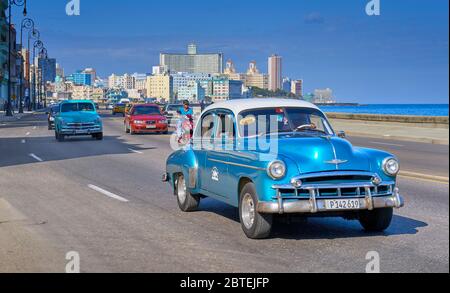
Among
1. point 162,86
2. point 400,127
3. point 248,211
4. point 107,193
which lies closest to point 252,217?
point 248,211

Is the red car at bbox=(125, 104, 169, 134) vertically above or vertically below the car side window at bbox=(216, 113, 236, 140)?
below

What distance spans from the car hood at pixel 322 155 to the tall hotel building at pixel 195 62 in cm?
12094

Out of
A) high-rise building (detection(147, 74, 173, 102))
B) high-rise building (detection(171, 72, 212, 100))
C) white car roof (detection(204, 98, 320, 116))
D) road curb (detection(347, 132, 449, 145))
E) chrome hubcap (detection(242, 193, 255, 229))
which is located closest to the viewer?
chrome hubcap (detection(242, 193, 255, 229))

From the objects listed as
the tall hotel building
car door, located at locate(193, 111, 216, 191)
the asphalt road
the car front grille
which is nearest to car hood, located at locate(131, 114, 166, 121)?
the asphalt road

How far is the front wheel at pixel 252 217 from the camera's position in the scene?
8.42 meters

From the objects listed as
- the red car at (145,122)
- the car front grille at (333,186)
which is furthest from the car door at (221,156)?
the red car at (145,122)

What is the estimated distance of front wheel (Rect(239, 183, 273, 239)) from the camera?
8422 millimetres

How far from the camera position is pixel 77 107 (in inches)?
1300

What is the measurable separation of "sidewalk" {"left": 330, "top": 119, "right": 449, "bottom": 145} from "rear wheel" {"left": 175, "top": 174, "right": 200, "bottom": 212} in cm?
2009

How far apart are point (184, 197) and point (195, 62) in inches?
5547

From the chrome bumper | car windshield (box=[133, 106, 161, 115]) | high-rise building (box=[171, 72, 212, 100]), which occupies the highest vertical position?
high-rise building (box=[171, 72, 212, 100])

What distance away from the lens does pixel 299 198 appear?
8094 mm

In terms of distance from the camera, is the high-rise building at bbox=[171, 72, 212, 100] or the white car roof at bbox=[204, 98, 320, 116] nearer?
the white car roof at bbox=[204, 98, 320, 116]

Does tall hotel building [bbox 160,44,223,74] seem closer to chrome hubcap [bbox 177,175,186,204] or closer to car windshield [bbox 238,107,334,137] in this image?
chrome hubcap [bbox 177,175,186,204]
